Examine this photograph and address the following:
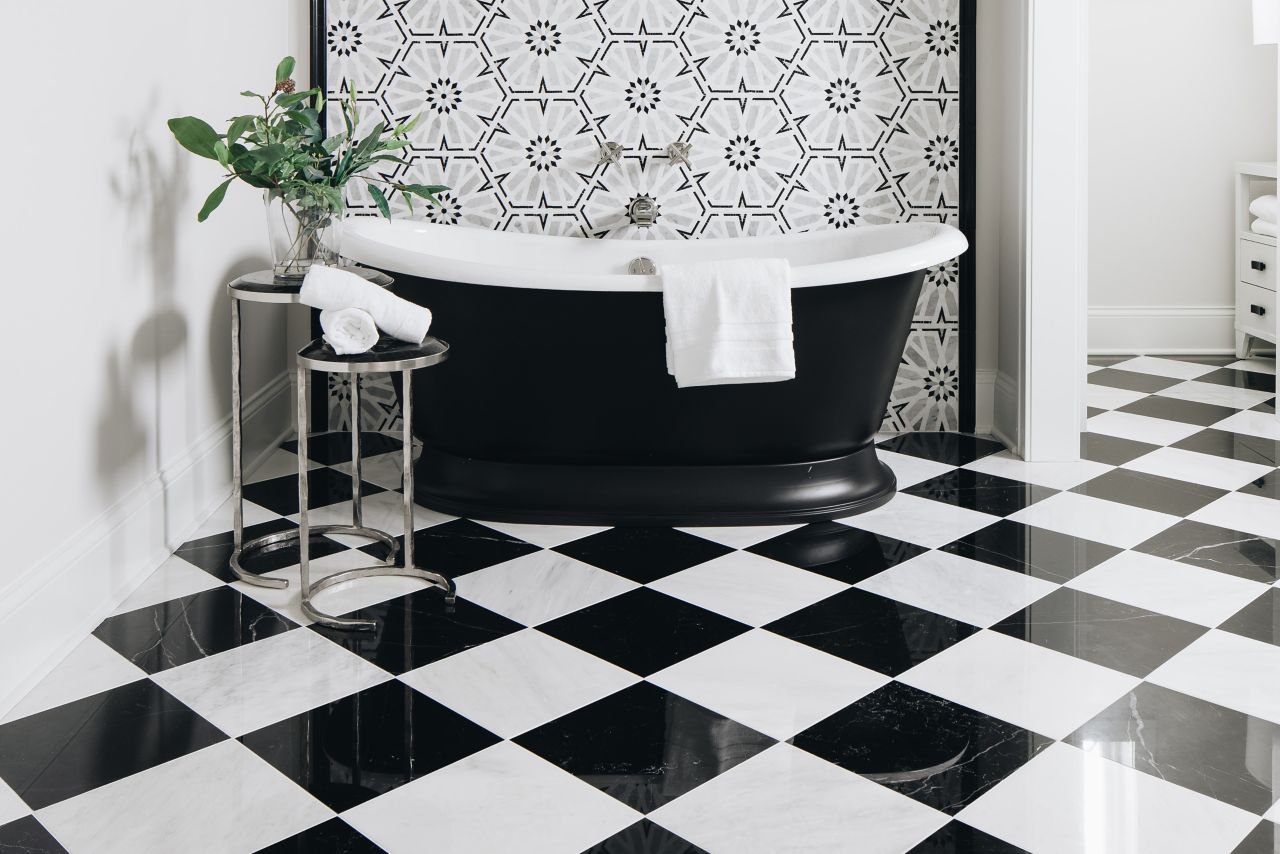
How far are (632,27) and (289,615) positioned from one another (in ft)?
7.15

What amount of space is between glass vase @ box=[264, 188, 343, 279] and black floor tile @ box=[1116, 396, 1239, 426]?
2.80 m

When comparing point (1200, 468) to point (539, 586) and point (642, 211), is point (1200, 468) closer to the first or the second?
point (642, 211)

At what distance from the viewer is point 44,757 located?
1.87 m

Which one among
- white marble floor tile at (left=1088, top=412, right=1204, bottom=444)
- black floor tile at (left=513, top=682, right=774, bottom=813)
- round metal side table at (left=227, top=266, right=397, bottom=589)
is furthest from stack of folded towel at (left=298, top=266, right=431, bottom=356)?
white marble floor tile at (left=1088, top=412, right=1204, bottom=444)

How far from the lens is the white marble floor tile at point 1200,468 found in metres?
3.38

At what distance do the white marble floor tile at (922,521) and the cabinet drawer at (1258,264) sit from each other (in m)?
2.22

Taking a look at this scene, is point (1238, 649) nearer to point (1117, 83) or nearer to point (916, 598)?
point (916, 598)

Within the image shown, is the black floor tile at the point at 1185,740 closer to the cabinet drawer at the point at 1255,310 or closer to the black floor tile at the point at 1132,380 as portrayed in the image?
the black floor tile at the point at 1132,380

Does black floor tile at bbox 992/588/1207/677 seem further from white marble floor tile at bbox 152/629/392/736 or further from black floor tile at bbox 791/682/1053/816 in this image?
white marble floor tile at bbox 152/629/392/736

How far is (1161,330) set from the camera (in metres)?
5.10

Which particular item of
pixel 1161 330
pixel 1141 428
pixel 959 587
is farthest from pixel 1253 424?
pixel 959 587

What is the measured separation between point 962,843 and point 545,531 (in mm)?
1532

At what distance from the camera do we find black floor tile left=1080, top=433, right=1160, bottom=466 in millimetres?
3619

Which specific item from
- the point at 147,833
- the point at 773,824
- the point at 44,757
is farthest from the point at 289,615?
the point at 773,824
